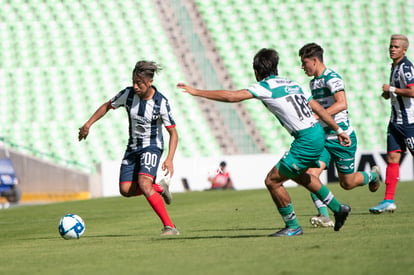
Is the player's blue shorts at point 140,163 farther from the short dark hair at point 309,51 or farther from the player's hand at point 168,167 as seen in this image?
the short dark hair at point 309,51

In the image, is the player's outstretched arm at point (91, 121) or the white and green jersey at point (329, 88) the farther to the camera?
the white and green jersey at point (329, 88)

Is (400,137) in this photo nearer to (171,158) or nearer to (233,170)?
(171,158)

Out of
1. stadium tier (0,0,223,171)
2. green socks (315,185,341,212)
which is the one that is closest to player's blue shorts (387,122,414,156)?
green socks (315,185,341,212)

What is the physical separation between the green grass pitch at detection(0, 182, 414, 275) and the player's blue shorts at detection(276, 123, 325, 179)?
621 mm

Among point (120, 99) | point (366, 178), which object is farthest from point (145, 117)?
point (366, 178)

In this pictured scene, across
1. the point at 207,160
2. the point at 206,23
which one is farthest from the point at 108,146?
the point at 206,23

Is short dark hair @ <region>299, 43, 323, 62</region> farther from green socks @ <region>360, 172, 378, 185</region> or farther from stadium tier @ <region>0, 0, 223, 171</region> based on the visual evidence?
stadium tier @ <region>0, 0, 223, 171</region>

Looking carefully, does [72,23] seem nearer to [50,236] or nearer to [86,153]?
[86,153]

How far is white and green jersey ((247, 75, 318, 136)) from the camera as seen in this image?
723cm

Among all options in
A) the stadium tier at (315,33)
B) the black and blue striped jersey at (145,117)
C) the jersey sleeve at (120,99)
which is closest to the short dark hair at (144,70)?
the black and blue striped jersey at (145,117)

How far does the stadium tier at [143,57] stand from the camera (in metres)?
26.6

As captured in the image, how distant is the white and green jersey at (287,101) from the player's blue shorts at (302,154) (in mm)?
78

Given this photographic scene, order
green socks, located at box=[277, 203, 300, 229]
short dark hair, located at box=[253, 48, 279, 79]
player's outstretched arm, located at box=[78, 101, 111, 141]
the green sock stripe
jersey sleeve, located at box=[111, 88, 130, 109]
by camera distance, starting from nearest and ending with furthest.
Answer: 1. short dark hair, located at box=[253, 48, 279, 79]
2. green socks, located at box=[277, 203, 300, 229]
3. player's outstretched arm, located at box=[78, 101, 111, 141]
4. jersey sleeve, located at box=[111, 88, 130, 109]
5. the green sock stripe

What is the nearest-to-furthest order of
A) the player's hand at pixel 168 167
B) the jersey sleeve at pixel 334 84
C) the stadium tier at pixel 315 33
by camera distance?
the player's hand at pixel 168 167
the jersey sleeve at pixel 334 84
the stadium tier at pixel 315 33
